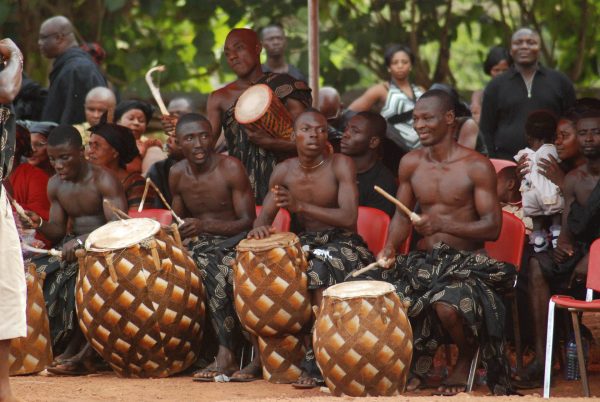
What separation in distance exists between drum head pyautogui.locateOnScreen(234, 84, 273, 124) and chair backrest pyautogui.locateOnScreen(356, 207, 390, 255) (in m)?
0.97

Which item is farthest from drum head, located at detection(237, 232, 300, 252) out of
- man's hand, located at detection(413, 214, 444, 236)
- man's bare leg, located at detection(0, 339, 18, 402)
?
man's bare leg, located at detection(0, 339, 18, 402)

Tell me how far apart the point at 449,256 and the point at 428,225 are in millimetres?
211

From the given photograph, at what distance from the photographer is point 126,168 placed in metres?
9.86

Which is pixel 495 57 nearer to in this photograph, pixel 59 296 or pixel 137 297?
pixel 59 296

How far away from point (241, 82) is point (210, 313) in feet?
6.31

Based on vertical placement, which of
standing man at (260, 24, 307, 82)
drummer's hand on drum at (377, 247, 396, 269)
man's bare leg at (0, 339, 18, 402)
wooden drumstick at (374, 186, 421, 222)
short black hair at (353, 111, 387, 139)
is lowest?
man's bare leg at (0, 339, 18, 402)

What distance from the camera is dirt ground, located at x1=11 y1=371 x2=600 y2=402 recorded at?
7.19m

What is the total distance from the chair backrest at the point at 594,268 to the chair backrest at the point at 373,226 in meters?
1.36

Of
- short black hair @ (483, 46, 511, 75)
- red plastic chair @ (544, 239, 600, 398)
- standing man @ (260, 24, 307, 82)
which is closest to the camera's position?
Result: red plastic chair @ (544, 239, 600, 398)

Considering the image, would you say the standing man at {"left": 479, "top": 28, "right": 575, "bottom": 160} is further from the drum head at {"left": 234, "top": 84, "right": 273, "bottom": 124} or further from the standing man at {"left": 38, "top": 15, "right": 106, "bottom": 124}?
the standing man at {"left": 38, "top": 15, "right": 106, "bottom": 124}

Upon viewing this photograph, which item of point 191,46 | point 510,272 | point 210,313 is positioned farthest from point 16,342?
point 191,46

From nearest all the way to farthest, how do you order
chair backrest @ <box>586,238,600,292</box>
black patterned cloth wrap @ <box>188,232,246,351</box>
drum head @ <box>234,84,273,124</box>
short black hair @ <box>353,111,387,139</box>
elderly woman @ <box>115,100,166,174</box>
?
chair backrest @ <box>586,238,600,292</box> < black patterned cloth wrap @ <box>188,232,246,351</box> < drum head @ <box>234,84,273,124</box> < short black hair @ <box>353,111,387,139</box> < elderly woman @ <box>115,100,166,174</box>

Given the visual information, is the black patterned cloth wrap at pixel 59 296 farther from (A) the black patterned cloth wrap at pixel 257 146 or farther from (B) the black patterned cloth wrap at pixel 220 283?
(A) the black patterned cloth wrap at pixel 257 146

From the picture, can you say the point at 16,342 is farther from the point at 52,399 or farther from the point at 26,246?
the point at 52,399
